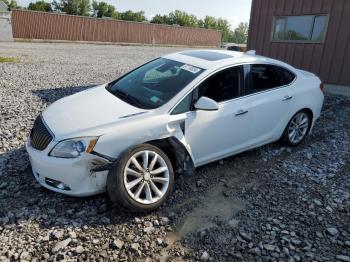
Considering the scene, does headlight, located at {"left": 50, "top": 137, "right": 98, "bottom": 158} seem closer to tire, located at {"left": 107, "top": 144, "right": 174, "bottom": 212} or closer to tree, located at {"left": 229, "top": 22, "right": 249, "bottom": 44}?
tire, located at {"left": 107, "top": 144, "right": 174, "bottom": 212}

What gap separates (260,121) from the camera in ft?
14.2

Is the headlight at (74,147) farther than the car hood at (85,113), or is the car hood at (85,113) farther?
the car hood at (85,113)

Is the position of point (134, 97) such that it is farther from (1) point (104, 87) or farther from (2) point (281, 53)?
(2) point (281, 53)

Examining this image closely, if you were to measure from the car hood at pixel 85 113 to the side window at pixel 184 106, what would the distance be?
37cm

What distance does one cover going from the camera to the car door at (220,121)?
364 cm

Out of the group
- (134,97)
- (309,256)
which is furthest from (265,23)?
(309,256)

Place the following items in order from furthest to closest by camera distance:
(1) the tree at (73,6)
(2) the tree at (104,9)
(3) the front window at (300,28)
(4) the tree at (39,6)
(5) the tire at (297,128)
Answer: (2) the tree at (104,9) → (1) the tree at (73,6) → (4) the tree at (39,6) → (3) the front window at (300,28) → (5) the tire at (297,128)

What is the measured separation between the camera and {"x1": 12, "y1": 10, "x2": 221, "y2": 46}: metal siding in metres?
28.7

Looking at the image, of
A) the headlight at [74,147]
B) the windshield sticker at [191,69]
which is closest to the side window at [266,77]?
the windshield sticker at [191,69]

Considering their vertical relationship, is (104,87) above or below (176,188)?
above

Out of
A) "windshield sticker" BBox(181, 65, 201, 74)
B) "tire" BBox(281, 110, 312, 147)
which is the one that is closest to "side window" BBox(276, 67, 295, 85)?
"tire" BBox(281, 110, 312, 147)

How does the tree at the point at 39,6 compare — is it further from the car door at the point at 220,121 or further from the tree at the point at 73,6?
the car door at the point at 220,121

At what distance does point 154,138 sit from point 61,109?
4.16 feet

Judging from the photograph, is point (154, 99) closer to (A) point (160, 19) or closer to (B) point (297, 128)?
(B) point (297, 128)
